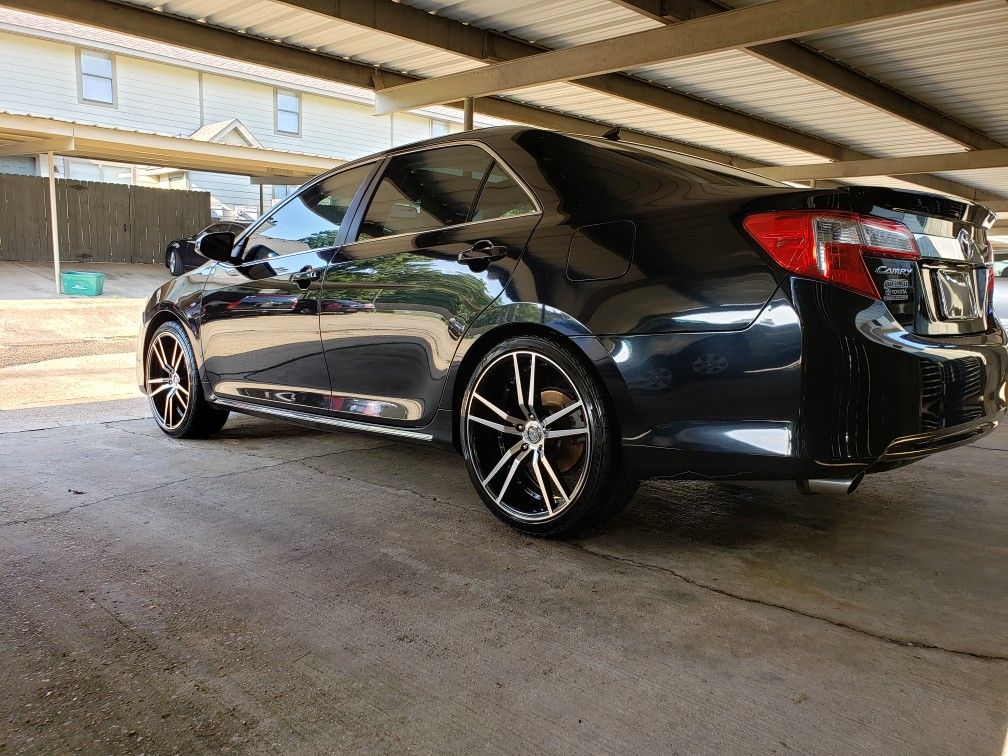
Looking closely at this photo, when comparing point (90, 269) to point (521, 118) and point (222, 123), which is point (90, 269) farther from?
point (521, 118)

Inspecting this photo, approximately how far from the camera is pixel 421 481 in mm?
3971

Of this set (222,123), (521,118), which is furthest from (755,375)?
(222,123)

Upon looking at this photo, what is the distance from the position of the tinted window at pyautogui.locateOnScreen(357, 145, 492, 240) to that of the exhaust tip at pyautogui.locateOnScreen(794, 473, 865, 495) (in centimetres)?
167

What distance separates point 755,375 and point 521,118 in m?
11.3

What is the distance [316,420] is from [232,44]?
7361 millimetres

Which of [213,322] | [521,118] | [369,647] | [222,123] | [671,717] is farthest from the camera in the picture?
[222,123]

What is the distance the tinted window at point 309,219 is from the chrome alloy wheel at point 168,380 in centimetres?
88

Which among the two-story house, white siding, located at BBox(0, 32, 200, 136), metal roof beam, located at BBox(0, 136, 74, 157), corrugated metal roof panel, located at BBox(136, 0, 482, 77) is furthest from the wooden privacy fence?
corrugated metal roof panel, located at BBox(136, 0, 482, 77)

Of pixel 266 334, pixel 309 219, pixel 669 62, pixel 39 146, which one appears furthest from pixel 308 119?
pixel 266 334

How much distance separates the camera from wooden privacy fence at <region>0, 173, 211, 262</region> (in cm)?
1955

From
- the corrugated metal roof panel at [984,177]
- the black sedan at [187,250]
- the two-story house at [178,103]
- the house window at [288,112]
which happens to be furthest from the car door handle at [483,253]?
the house window at [288,112]

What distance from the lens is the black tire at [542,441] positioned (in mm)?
2840

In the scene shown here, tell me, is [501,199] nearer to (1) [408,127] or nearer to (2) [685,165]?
(2) [685,165]

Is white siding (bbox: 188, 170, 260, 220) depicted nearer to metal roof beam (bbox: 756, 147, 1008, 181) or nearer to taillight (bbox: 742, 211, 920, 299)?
metal roof beam (bbox: 756, 147, 1008, 181)
